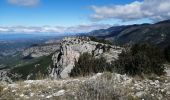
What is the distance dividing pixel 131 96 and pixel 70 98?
1.84m

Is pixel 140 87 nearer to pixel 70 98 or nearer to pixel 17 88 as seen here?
pixel 70 98

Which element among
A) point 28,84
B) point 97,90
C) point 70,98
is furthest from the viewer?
point 28,84

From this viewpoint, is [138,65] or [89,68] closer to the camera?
[89,68]

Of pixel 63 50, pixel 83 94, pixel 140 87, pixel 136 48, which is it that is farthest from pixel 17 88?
pixel 63 50

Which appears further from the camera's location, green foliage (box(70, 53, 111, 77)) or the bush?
the bush

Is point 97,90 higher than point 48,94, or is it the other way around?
point 97,90

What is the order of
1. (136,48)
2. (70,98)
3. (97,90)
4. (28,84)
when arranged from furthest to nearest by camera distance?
1. (136,48)
2. (28,84)
3. (70,98)
4. (97,90)

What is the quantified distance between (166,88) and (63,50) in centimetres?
8392

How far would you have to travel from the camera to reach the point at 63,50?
301ft

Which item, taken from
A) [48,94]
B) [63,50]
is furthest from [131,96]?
[63,50]

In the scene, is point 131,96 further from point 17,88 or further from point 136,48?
point 136,48

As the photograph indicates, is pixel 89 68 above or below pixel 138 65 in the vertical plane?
above

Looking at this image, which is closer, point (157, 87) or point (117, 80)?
point (157, 87)

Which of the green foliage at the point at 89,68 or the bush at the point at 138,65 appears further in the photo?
the bush at the point at 138,65
